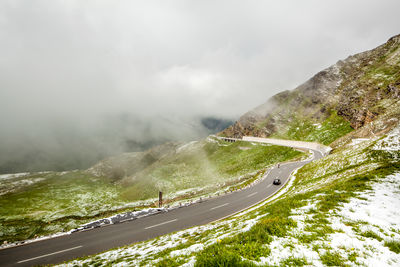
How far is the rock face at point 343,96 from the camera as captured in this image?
80.1m

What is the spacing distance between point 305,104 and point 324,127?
52.6m

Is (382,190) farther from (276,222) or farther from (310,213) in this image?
(276,222)

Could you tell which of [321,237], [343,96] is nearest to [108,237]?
[321,237]

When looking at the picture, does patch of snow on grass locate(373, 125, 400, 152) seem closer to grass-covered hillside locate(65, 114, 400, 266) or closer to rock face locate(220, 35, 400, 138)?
grass-covered hillside locate(65, 114, 400, 266)

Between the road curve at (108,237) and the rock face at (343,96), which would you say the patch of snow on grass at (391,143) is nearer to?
the road curve at (108,237)

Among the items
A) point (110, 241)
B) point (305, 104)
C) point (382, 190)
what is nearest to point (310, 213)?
point (382, 190)

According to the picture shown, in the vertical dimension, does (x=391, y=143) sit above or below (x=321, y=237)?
above

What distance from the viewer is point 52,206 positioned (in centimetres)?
8081

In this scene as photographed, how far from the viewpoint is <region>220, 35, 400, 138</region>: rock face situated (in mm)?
80125

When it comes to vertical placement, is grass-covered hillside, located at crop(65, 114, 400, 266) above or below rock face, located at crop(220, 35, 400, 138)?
below

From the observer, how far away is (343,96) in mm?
112688

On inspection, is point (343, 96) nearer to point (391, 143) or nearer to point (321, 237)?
point (391, 143)

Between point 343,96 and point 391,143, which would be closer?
point 391,143

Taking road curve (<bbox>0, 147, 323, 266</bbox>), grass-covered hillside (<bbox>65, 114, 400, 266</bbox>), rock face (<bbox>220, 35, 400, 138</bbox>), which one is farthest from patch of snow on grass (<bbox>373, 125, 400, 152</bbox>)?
rock face (<bbox>220, 35, 400, 138</bbox>)
